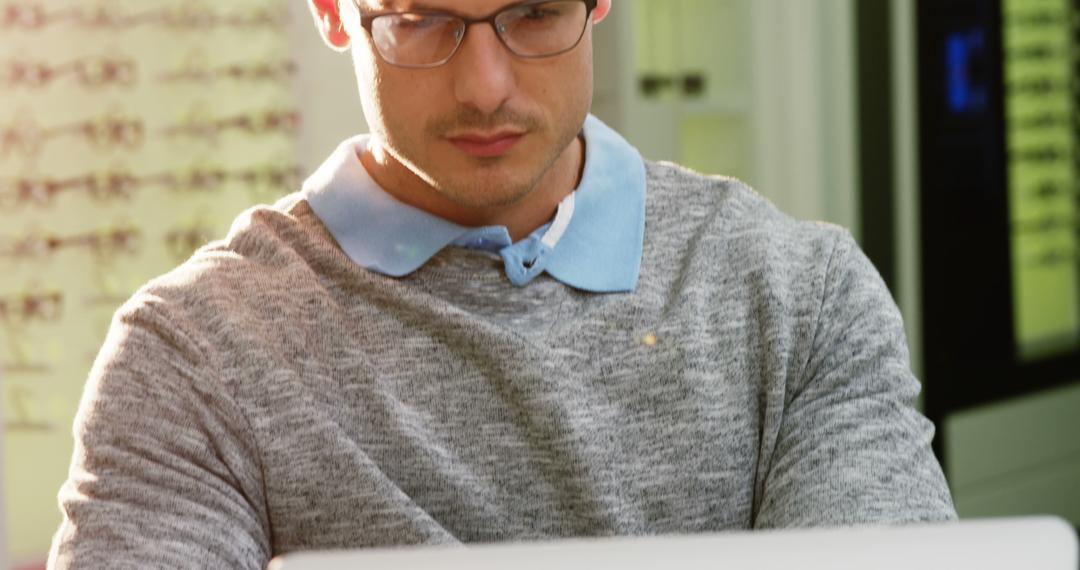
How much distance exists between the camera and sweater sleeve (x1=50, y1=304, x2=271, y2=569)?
46.1 inches

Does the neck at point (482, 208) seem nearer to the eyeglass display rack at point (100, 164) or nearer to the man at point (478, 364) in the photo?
the man at point (478, 364)

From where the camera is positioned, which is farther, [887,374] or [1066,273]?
[1066,273]

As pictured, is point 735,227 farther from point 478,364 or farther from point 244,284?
point 244,284

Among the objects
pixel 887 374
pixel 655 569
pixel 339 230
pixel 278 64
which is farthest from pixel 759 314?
pixel 278 64

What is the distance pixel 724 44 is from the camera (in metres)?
3.93

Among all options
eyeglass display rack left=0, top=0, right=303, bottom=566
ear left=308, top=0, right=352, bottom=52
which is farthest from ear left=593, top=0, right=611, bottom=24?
eyeglass display rack left=0, top=0, right=303, bottom=566

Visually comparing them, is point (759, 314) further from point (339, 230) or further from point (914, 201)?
point (914, 201)

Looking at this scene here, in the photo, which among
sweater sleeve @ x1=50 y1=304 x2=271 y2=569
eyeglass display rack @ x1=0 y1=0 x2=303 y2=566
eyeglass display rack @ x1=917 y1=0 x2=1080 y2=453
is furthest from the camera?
eyeglass display rack @ x1=917 y1=0 x2=1080 y2=453

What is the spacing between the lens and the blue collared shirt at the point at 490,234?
53.4 inches

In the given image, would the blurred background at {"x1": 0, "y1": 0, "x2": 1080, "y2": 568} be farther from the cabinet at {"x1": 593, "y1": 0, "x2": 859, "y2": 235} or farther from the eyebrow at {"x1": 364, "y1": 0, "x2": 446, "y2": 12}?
the eyebrow at {"x1": 364, "y1": 0, "x2": 446, "y2": 12}

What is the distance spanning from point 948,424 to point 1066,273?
1.02 m

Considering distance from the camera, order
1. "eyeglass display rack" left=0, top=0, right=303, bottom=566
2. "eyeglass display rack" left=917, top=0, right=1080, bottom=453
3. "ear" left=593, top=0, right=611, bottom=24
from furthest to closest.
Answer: "eyeglass display rack" left=917, top=0, right=1080, bottom=453
"eyeglass display rack" left=0, top=0, right=303, bottom=566
"ear" left=593, top=0, right=611, bottom=24

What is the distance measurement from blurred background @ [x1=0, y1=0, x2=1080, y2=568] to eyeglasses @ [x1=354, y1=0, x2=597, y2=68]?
2062 mm

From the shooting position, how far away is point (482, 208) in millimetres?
1369
